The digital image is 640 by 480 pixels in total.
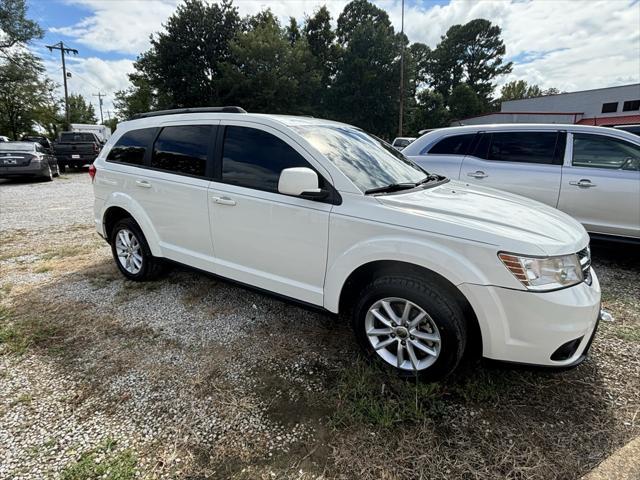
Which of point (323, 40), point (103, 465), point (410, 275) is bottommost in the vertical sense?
point (103, 465)

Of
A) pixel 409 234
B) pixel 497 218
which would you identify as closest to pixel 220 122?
pixel 409 234

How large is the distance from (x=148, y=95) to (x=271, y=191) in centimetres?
3587

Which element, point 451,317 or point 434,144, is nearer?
point 451,317

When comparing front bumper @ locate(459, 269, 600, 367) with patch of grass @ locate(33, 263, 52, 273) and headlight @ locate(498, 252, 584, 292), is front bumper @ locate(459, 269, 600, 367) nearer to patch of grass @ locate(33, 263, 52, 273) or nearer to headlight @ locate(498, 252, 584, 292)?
headlight @ locate(498, 252, 584, 292)

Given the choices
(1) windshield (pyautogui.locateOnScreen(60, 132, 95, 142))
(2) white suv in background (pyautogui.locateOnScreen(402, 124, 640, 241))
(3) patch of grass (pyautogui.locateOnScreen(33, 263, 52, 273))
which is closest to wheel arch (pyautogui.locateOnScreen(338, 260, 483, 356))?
(2) white suv in background (pyautogui.locateOnScreen(402, 124, 640, 241))

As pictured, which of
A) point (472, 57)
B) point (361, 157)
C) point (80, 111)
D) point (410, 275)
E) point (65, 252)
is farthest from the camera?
point (80, 111)

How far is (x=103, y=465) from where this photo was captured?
1.80 m

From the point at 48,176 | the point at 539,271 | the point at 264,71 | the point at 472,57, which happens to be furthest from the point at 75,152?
the point at 472,57

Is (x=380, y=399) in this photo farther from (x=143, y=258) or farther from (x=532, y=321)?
(x=143, y=258)

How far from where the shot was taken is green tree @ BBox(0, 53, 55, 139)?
27328mm

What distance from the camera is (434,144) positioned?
17.6 feet

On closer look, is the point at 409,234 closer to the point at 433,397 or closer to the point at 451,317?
the point at 451,317

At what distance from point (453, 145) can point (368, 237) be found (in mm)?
3626

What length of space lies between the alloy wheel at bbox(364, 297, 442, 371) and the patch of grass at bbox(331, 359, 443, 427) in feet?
0.40
